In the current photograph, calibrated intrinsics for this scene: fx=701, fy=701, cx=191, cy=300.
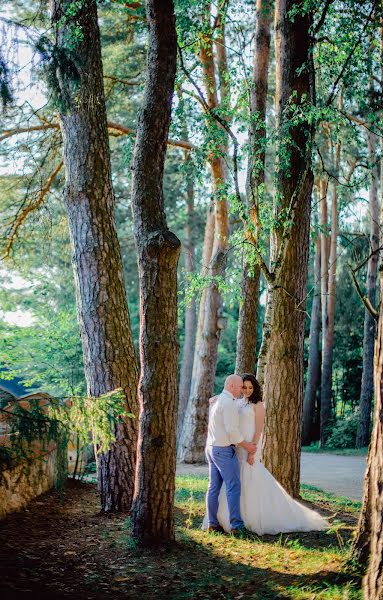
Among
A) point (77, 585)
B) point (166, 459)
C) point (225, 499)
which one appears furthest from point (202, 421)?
point (77, 585)

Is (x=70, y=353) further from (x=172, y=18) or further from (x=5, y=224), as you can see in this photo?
(x=172, y=18)

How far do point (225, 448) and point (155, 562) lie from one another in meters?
1.98

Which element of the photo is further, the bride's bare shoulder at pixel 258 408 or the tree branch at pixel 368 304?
the bride's bare shoulder at pixel 258 408

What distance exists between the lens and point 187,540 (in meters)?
7.41

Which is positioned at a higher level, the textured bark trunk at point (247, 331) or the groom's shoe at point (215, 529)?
the textured bark trunk at point (247, 331)

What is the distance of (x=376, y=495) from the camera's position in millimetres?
4867

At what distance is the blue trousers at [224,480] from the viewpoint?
798 centimetres

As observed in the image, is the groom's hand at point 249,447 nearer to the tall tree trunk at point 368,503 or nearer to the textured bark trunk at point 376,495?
the tall tree trunk at point 368,503

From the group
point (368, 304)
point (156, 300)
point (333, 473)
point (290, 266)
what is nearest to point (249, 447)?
point (156, 300)

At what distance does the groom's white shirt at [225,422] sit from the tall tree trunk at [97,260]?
1.13m

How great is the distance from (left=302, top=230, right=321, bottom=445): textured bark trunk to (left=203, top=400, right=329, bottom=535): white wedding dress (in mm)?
20179

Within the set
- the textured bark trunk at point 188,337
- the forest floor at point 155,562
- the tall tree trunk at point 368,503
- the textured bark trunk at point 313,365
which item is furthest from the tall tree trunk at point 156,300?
the textured bark trunk at point 313,365

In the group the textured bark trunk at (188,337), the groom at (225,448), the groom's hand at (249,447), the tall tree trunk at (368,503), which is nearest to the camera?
the tall tree trunk at (368,503)

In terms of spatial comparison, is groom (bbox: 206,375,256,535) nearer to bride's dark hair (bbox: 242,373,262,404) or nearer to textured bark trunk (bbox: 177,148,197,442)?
bride's dark hair (bbox: 242,373,262,404)
